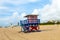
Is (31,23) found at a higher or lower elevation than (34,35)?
higher

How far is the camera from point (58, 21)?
53406 mm

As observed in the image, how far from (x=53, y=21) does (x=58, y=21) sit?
5.30ft

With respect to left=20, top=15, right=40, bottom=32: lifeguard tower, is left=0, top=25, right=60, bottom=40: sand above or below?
below

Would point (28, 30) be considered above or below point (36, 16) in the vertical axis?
below

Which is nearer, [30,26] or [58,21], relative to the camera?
[30,26]

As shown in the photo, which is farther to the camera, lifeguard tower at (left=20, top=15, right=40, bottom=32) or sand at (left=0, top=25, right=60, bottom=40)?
lifeguard tower at (left=20, top=15, right=40, bottom=32)

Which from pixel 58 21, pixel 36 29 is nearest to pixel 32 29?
pixel 36 29

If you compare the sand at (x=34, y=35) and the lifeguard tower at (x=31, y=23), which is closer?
the sand at (x=34, y=35)

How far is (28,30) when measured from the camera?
84.2ft

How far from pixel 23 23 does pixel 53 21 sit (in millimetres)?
29492

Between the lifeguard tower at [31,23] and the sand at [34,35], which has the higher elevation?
the lifeguard tower at [31,23]

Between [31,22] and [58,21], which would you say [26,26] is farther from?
[58,21]

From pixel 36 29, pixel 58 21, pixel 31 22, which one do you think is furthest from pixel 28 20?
pixel 58 21

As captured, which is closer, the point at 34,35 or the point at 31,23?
the point at 34,35
